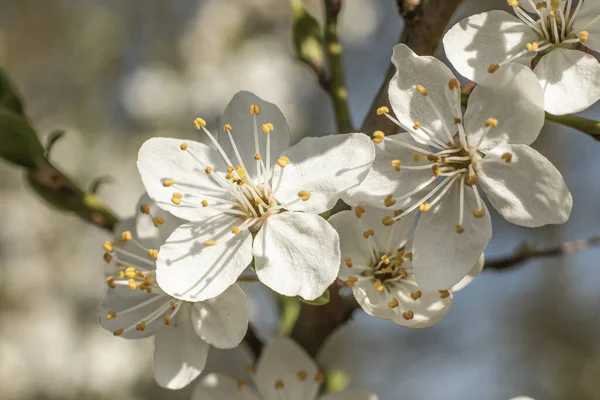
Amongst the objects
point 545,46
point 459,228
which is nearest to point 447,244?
point 459,228

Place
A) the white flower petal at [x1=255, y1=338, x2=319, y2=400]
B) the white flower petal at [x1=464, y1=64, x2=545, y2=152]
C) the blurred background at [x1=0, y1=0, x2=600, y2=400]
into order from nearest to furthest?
the white flower petal at [x1=464, y1=64, x2=545, y2=152]
the white flower petal at [x1=255, y1=338, x2=319, y2=400]
the blurred background at [x1=0, y1=0, x2=600, y2=400]

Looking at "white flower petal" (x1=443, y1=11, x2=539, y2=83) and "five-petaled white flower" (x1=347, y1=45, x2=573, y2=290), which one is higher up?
"white flower petal" (x1=443, y1=11, x2=539, y2=83)

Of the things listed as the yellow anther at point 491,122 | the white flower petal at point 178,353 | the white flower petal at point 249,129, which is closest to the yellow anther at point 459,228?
the yellow anther at point 491,122

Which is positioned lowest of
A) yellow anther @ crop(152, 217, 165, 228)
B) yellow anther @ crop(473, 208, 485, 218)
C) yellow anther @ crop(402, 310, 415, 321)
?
yellow anther @ crop(152, 217, 165, 228)

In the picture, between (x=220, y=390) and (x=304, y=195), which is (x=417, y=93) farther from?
(x=220, y=390)

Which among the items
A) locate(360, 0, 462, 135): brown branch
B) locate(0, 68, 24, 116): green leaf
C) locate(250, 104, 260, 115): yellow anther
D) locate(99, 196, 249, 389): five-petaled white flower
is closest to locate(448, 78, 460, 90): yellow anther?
locate(360, 0, 462, 135): brown branch

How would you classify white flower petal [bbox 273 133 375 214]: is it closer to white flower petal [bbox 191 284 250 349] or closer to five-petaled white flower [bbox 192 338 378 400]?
white flower petal [bbox 191 284 250 349]

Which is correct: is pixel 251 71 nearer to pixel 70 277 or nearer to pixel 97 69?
pixel 97 69
